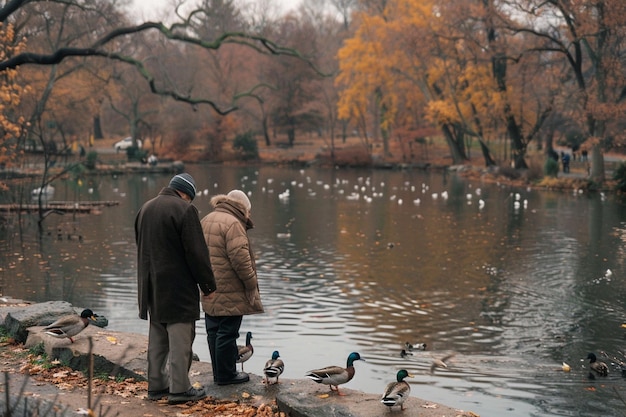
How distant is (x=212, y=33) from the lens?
70500 mm

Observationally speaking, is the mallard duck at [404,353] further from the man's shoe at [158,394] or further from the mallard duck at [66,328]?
the man's shoe at [158,394]

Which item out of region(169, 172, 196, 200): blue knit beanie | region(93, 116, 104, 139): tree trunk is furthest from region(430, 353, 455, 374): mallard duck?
region(93, 116, 104, 139): tree trunk

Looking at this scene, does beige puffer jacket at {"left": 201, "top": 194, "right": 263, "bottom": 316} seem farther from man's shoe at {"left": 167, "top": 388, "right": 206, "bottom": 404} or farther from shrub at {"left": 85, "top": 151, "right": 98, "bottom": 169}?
shrub at {"left": 85, "top": 151, "right": 98, "bottom": 169}

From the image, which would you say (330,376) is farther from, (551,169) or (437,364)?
(551,169)

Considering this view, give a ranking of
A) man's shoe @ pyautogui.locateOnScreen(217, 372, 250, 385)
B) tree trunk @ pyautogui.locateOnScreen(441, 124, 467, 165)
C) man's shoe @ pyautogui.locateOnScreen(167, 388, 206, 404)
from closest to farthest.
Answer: man's shoe @ pyautogui.locateOnScreen(167, 388, 206, 404), man's shoe @ pyautogui.locateOnScreen(217, 372, 250, 385), tree trunk @ pyautogui.locateOnScreen(441, 124, 467, 165)

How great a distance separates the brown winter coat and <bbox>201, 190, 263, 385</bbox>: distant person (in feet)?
1.64

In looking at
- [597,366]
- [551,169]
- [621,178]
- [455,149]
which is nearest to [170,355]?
[597,366]

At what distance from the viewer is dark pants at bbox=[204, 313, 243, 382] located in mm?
7594

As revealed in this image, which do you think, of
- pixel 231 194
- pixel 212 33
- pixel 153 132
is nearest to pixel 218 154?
pixel 153 132

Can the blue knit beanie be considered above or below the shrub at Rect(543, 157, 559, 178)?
above

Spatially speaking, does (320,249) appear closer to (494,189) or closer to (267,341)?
(267,341)

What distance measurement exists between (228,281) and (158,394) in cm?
120

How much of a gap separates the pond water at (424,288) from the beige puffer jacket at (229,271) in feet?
11.2

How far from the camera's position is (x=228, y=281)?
7.58 meters
